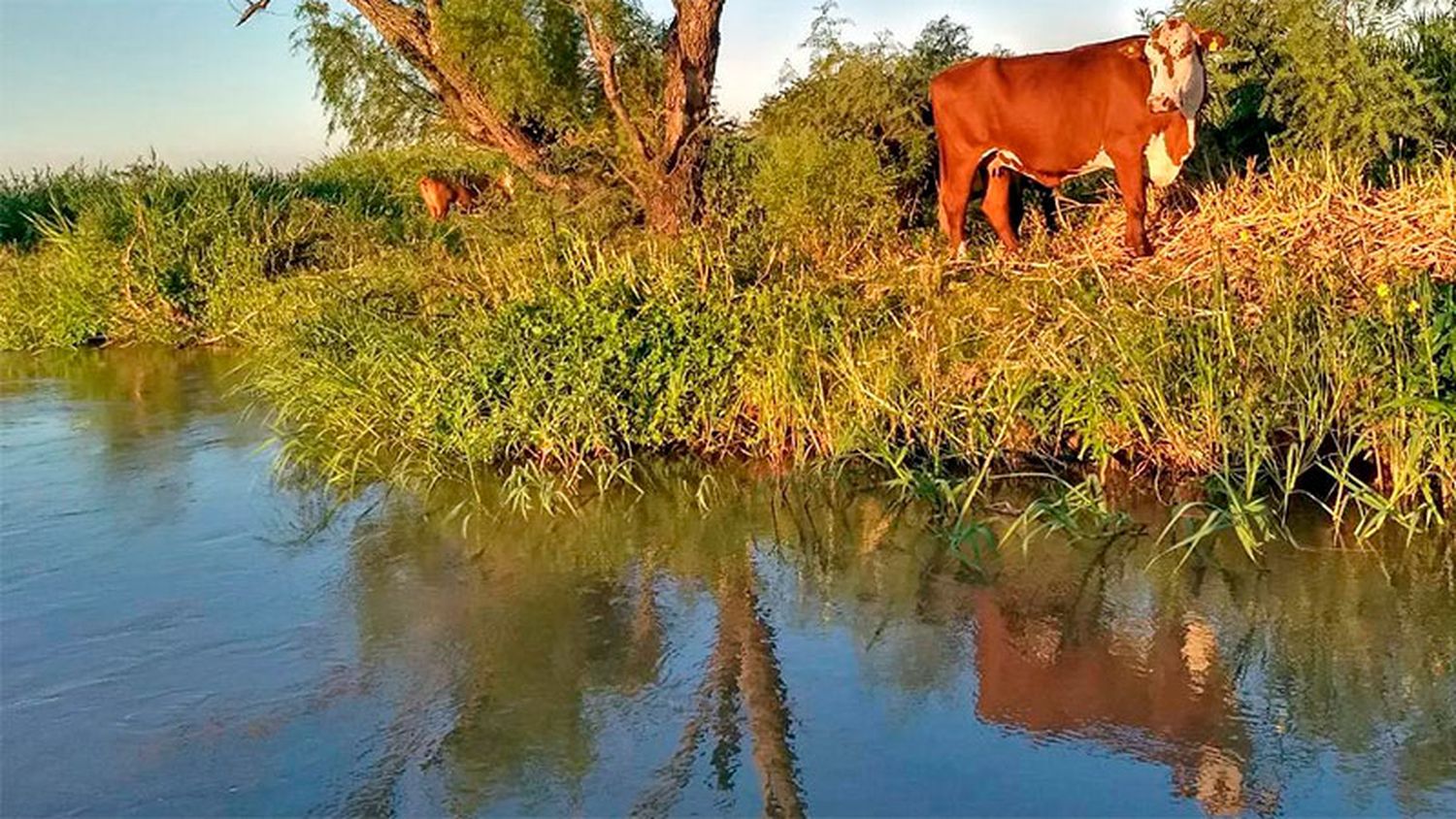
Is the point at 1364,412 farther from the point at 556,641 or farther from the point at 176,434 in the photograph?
the point at 176,434

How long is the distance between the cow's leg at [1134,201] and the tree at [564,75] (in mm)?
2625

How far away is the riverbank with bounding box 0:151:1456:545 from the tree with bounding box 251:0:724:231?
0.67m

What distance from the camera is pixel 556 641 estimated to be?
3.82 meters

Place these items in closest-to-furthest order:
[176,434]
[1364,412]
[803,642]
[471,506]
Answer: [803,642]
[1364,412]
[471,506]
[176,434]

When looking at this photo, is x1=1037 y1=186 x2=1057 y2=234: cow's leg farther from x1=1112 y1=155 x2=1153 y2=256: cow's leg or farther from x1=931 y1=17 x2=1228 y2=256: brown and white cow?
x1=1112 y1=155 x2=1153 y2=256: cow's leg

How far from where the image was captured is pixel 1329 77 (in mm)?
6863

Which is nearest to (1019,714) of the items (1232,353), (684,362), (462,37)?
(1232,353)

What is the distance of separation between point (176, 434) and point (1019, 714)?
198 inches

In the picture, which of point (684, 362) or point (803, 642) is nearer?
point (803, 642)

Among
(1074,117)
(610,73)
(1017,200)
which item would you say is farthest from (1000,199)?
(610,73)

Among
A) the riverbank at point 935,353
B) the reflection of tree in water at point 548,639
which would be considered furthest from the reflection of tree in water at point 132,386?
the reflection of tree in water at point 548,639

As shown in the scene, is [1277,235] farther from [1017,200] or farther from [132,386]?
[132,386]

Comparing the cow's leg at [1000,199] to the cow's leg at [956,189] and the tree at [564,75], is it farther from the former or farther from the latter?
the tree at [564,75]

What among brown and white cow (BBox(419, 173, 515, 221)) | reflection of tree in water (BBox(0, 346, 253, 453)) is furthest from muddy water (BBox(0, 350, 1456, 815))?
brown and white cow (BBox(419, 173, 515, 221))
